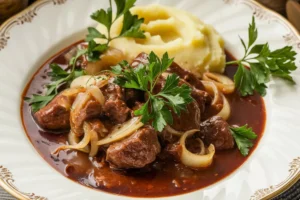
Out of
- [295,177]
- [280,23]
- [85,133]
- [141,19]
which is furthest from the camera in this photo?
[280,23]

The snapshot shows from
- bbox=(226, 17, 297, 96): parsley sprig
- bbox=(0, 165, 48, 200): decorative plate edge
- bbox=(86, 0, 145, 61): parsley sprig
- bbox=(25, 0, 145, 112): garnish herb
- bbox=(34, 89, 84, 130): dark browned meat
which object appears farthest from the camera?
bbox=(86, 0, 145, 61): parsley sprig

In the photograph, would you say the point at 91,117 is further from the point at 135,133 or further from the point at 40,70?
the point at 40,70

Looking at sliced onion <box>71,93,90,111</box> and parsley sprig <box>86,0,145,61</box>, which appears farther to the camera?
parsley sprig <box>86,0,145,61</box>

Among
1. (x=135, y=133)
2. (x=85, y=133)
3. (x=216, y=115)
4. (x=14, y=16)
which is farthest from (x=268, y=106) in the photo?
(x=14, y=16)

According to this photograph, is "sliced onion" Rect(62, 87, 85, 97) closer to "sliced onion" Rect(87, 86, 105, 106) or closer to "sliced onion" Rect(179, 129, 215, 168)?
"sliced onion" Rect(87, 86, 105, 106)

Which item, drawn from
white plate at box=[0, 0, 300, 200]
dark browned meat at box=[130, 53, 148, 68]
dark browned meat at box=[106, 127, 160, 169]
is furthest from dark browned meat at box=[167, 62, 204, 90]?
dark browned meat at box=[106, 127, 160, 169]

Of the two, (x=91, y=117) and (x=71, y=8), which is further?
(x=71, y=8)

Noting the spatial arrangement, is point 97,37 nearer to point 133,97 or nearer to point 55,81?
point 55,81
